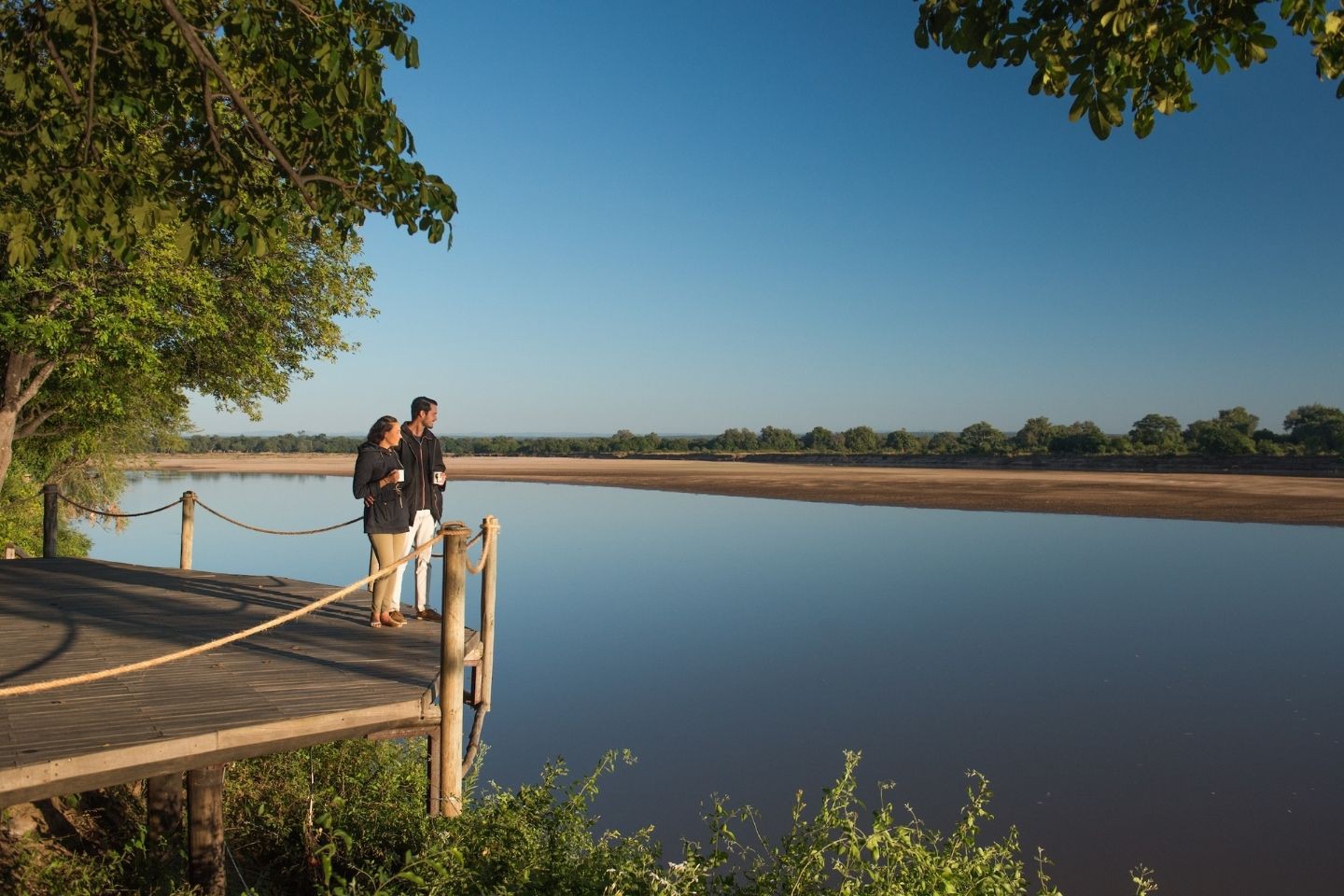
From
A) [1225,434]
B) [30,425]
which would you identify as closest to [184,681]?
[30,425]

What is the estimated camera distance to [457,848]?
5.24 metres

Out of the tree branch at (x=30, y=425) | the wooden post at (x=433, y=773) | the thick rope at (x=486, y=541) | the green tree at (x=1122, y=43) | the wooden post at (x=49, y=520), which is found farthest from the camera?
the tree branch at (x=30, y=425)

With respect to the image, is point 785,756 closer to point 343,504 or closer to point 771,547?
point 771,547

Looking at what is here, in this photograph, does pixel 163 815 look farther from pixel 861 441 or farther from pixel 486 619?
pixel 861 441

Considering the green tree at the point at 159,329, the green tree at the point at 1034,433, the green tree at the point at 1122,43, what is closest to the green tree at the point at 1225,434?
A: the green tree at the point at 1034,433

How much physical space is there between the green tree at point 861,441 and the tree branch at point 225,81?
4345 inches

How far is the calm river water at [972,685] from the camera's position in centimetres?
813

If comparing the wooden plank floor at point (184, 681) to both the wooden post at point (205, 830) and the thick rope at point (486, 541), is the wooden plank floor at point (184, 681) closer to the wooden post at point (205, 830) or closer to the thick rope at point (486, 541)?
the wooden post at point (205, 830)

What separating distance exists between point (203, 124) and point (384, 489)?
340 cm

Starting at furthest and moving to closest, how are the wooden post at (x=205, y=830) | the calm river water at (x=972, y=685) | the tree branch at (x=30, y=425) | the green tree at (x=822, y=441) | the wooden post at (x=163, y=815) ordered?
Result: the green tree at (x=822, y=441), the tree branch at (x=30, y=425), the calm river water at (x=972, y=685), the wooden post at (x=163, y=815), the wooden post at (x=205, y=830)

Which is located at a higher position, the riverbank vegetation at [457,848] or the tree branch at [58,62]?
the tree branch at [58,62]

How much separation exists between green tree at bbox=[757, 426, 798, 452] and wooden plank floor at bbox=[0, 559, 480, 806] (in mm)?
117883

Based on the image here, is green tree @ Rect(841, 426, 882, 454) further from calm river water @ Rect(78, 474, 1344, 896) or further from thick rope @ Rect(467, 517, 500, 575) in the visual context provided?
thick rope @ Rect(467, 517, 500, 575)

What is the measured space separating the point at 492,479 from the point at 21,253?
66186mm
